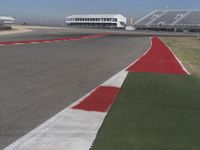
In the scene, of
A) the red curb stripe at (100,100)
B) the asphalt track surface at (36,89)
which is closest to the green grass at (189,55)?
the asphalt track surface at (36,89)

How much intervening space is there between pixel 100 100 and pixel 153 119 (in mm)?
1710

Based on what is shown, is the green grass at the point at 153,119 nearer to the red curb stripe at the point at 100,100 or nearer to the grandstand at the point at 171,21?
the red curb stripe at the point at 100,100

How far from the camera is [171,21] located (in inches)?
4294

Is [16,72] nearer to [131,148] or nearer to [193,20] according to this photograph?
[131,148]

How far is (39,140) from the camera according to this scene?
15.4 feet

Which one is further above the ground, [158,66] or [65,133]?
[65,133]

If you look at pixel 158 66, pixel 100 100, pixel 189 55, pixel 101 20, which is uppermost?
pixel 101 20

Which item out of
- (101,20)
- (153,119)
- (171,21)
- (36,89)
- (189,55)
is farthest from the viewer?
(101,20)

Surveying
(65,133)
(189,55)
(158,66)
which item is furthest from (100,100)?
(189,55)

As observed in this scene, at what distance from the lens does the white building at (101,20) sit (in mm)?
133625

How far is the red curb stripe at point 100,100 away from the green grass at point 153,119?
0.58ft

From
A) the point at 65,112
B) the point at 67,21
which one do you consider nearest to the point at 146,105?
the point at 65,112

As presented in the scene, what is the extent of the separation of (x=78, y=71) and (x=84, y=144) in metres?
7.17

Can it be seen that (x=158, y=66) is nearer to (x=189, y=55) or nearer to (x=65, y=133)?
(x=189, y=55)
